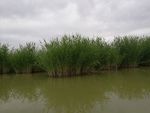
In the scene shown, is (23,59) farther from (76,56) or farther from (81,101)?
(81,101)

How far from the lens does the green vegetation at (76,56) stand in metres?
11.2

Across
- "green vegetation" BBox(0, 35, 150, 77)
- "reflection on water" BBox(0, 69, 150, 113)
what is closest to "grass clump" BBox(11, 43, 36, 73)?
"green vegetation" BBox(0, 35, 150, 77)

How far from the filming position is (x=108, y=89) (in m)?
7.29

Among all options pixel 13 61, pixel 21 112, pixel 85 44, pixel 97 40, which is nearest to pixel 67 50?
pixel 85 44

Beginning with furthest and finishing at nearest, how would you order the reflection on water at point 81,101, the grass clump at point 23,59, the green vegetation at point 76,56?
the grass clump at point 23,59, the green vegetation at point 76,56, the reflection on water at point 81,101

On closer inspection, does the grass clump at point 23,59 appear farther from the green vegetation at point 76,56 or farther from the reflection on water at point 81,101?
the reflection on water at point 81,101

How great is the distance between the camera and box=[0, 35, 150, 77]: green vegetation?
11.2 meters

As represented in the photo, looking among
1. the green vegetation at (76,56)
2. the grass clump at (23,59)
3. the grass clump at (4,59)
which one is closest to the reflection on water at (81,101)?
the green vegetation at (76,56)

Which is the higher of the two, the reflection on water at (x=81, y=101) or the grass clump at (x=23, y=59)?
the grass clump at (x=23, y=59)

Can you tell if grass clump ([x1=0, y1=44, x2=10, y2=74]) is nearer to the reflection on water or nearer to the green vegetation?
the green vegetation

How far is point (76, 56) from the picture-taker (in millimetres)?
11344

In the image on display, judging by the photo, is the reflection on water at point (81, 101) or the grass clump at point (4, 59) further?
the grass clump at point (4, 59)

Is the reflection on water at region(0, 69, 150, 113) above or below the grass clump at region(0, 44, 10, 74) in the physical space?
below

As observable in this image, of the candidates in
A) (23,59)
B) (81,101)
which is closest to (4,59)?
(23,59)
